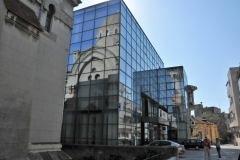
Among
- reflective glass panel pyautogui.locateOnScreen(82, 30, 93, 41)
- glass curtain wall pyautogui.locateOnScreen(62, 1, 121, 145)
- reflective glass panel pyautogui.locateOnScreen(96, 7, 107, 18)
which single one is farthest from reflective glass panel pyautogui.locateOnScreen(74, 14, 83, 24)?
reflective glass panel pyautogui.locateOnScreen(96, 7, 107, 18)

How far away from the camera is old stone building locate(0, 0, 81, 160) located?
20.8 ft

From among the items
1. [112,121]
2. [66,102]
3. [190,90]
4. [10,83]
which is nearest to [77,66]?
[66,102]

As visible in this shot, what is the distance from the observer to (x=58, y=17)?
417 inches

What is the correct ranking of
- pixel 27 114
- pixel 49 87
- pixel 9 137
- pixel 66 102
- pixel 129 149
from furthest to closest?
1. pixel 66 102
2. pixel 129 149
3. pixel 49 87
4. pixel 27 114
5. pixel 9 137

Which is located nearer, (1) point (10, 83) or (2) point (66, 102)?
(1) point (10, 83)

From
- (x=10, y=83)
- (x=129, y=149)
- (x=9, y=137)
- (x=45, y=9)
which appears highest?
(x=45, y=9)

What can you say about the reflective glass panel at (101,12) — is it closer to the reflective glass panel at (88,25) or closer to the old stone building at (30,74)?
the reflective glass panel at (88,25)

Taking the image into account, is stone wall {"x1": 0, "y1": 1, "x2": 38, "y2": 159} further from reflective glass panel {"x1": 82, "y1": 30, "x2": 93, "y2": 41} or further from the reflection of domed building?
reflective glass panel {"x1": 82, "y1": 30, "x2": 93, "y2": 41}

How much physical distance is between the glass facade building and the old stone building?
9096 millimetres

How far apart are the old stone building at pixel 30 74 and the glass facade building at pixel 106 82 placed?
9.10 metres

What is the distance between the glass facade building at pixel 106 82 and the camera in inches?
746

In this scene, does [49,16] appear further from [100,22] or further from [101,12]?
[101,12]

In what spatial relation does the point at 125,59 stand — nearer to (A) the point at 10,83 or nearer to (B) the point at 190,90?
(A) the point at 10,83

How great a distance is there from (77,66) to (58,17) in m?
11.2
